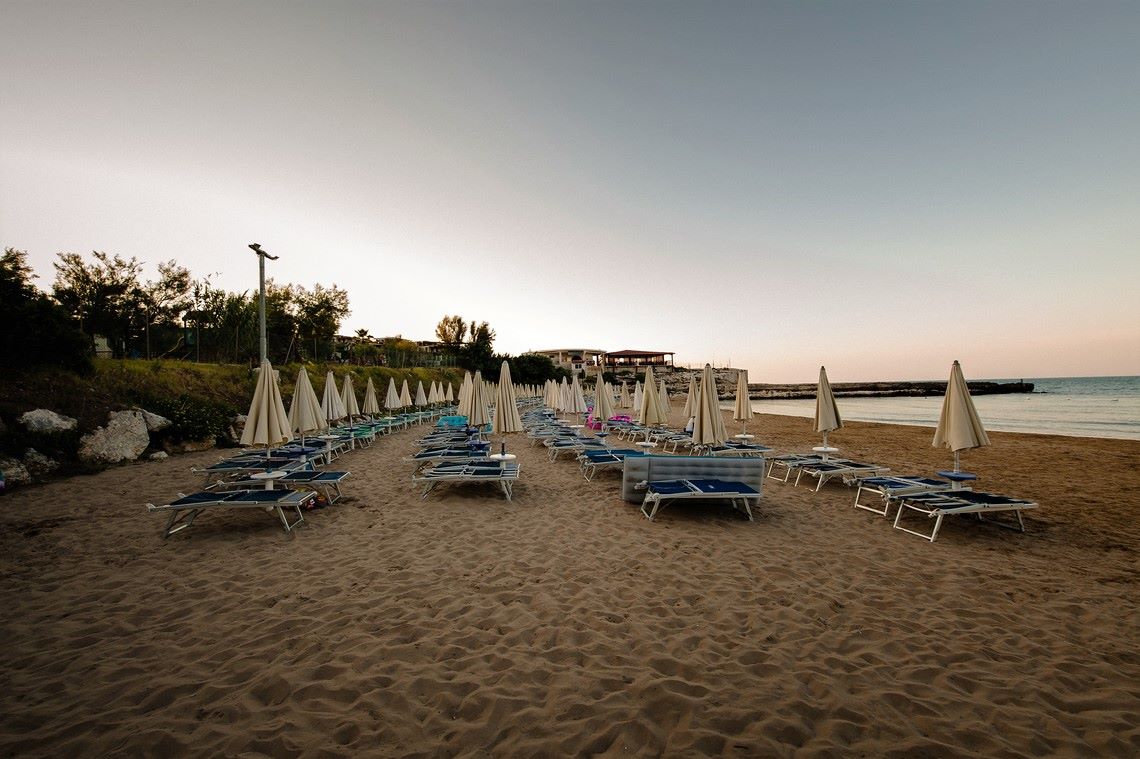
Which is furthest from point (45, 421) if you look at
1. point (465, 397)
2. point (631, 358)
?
point (631, 358)

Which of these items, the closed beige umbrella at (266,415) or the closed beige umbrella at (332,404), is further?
the closed beige umbrella at (332,404)

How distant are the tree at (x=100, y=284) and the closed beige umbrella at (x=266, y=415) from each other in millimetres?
30245

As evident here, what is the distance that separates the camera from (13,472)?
848cm

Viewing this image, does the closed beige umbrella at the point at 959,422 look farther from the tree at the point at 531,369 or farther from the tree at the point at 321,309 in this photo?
the tree at the point at 531,369

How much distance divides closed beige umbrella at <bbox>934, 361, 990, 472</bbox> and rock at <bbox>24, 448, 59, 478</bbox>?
17551 mm

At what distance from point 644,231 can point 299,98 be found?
16.2 m

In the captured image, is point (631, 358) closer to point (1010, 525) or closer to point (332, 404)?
point (332, 404)

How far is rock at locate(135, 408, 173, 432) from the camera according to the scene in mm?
11969

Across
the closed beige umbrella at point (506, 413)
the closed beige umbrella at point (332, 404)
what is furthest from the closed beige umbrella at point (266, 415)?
the closed beige umbrella at point (332, 404)

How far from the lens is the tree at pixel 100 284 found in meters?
26.8


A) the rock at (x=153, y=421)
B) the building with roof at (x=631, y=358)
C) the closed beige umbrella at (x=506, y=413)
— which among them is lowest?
the rock at (x=153, y=421)

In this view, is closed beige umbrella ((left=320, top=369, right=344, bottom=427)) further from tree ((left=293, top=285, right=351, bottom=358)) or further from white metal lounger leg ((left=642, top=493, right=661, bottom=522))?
tree ((left=293, top=285, right=351, bottom=358))

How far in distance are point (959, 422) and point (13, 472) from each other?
699 inches

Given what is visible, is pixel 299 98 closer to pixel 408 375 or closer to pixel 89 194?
pixel 89 194
